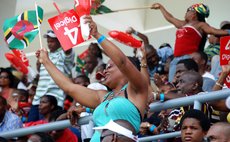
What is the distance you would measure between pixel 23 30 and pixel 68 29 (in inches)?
40.7

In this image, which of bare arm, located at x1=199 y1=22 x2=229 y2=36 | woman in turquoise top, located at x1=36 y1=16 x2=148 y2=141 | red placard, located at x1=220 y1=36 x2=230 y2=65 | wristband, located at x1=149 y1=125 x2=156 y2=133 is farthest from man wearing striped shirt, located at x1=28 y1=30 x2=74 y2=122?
woman in turquoise top, located at x1=36 y1=16 x2=148 y2=141

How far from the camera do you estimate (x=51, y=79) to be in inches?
399

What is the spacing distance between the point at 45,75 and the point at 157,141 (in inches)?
141

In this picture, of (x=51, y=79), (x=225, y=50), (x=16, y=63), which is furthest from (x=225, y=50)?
(x=16, y=63)

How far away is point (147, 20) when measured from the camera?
44.0 ft

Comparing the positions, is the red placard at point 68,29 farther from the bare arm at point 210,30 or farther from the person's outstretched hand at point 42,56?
the bare arm at point 210,30

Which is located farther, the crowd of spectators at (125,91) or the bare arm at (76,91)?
the bare arm at (76,91)

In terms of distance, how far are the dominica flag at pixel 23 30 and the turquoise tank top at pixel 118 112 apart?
213 centimetres

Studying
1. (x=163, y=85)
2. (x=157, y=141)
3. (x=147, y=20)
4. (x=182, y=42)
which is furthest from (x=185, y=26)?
(x=147, y=20)

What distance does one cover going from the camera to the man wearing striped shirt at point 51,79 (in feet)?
32.5

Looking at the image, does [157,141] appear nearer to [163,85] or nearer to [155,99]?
[155,99]

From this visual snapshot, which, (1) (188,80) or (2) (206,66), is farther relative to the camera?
(2) (206,66)

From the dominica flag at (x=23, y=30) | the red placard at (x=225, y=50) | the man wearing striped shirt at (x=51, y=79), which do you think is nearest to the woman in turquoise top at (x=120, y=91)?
the red placard at (x=225, y=50)

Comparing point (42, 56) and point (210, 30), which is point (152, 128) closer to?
point (42, 56)
